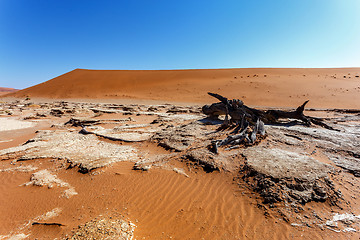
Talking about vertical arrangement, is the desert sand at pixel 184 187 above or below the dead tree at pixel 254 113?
below

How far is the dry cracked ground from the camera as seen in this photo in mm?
2156

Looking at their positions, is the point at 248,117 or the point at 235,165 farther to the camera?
the point at 248,117

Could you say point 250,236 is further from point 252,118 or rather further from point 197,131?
point 252,118

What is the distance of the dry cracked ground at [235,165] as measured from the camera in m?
2.16

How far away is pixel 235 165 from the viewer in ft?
10.8

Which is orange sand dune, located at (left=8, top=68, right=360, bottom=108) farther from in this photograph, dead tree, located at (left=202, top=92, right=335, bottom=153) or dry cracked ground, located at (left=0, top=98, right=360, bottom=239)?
dry cracked ground, located at (left=0, top=98, right=360, bottom=239)

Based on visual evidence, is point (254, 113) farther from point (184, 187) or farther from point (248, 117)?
point (184, 187)

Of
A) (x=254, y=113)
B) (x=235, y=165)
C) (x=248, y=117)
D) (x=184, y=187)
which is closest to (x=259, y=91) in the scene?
(x=254, y=113)

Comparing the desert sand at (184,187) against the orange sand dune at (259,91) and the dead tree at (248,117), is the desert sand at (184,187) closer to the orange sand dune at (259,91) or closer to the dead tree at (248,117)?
the dead tree at (248,117)

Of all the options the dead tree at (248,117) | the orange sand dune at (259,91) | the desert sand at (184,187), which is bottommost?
the desert sand at (184,187)

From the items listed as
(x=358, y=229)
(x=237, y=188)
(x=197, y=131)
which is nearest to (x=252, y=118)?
(x=197, y=131)

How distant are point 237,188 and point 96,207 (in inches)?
91.7

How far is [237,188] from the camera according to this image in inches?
109

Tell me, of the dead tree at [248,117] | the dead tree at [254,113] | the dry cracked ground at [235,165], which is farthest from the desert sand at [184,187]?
the dead tree at [254,113]
